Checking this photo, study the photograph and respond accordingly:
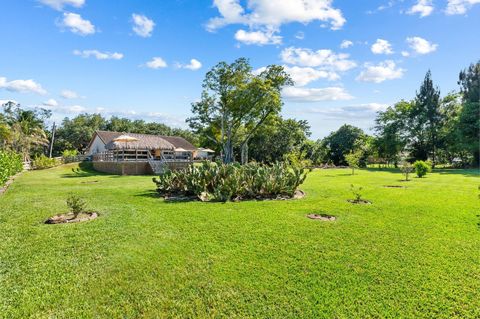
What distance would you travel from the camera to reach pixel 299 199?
31.0ft

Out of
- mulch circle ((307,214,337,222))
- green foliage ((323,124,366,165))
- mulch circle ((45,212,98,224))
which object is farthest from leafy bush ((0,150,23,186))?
green foliage ((323,124,366,165))

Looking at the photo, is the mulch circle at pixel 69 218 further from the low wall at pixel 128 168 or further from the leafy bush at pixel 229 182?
the low wall at pixel 128 168

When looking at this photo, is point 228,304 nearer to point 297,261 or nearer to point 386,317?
point 297,261

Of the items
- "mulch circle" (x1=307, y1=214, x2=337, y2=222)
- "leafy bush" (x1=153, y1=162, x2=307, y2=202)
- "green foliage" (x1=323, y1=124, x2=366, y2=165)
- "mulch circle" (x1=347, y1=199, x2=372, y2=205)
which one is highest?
"green foliage" (x1=323, y1=124, x2=366, y2=165)

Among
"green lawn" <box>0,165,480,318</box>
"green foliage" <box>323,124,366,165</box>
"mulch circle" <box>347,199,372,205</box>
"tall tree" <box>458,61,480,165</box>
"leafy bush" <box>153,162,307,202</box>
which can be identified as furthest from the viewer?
"green foliage" <box>323,124,366,165</box>

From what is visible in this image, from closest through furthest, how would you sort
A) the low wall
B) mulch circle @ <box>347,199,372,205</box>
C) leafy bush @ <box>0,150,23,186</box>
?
mulch circle @ <box>347,199,372,205</box> < leafy bush @ <box>0,150,23,186</box> < the low wall

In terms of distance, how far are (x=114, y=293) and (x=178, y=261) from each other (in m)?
1.04

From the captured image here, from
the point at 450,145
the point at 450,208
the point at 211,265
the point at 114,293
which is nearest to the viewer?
the point at 114,293

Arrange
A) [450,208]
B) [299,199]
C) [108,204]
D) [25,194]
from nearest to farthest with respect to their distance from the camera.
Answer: [450,208], [108,204], [299,199], [25,194]

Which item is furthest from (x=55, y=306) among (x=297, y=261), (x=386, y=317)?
(x=386, y=317)

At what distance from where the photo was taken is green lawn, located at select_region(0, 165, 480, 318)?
10.6ft

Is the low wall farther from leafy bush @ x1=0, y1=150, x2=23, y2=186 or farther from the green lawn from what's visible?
the green lawn

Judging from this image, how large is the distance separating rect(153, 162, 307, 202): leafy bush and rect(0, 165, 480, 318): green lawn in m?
1.99

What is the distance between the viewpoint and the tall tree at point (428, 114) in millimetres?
33569
